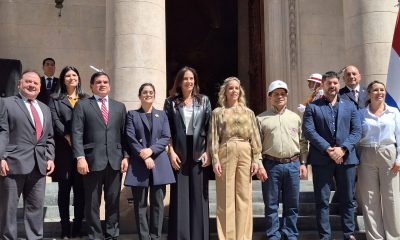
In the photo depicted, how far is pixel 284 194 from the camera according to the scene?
627 cm

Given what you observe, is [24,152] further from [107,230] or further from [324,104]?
[324,104]

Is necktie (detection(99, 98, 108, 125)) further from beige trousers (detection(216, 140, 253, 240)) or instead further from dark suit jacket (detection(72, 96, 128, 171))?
beige trousers (detection(216, 140, 253, 240))

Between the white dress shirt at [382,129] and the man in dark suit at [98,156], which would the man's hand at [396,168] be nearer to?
the white dress shirt at [382,129]

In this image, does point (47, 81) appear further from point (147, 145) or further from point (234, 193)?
point (234, 193)

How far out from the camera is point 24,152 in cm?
565

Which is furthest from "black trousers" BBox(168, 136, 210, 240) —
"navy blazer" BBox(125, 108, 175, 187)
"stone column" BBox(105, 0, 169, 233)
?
"stone column" BBox(105, 0, 169, 233)

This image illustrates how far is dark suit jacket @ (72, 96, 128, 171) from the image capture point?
5.89 meters

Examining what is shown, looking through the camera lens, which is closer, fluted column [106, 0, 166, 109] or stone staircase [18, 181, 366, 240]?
stone staircase [18, 181, 366, 240]

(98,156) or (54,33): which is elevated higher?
(54,33)

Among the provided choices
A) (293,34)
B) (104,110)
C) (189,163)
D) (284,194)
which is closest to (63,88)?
(104,110)

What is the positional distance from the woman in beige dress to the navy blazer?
0.55 meters

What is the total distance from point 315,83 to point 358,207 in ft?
6.48

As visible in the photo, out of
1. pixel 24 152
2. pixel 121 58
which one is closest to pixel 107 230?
pixel 24 152

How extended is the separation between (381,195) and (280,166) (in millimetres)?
1303
